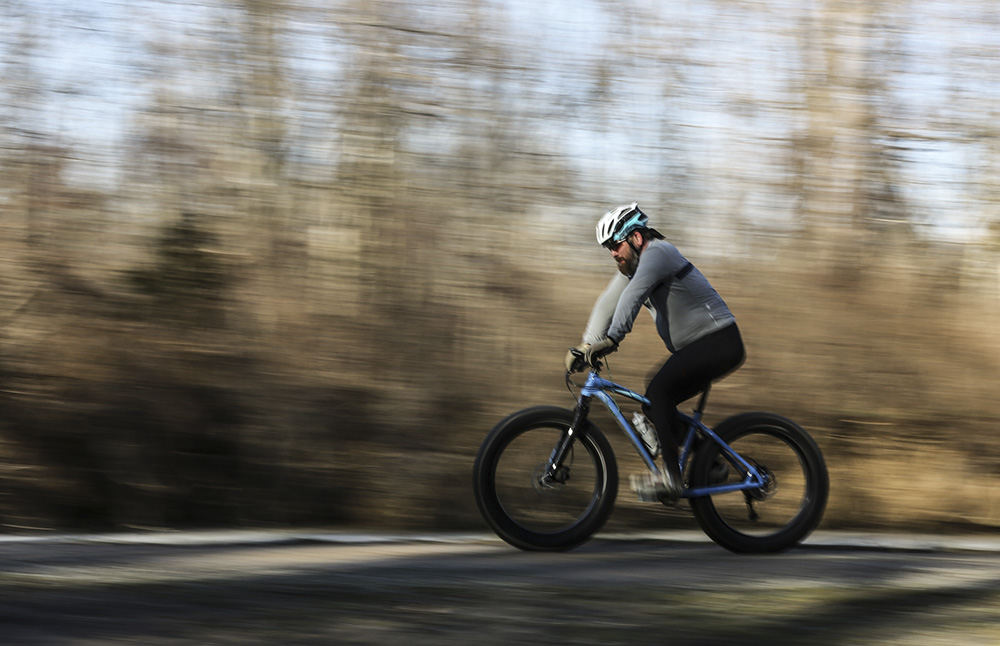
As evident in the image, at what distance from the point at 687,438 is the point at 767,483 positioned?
0.53 m

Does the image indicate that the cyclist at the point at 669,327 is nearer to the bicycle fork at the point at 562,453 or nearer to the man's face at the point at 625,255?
the man's face at the point at 625,255

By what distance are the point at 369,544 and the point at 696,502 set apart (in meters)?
1.98

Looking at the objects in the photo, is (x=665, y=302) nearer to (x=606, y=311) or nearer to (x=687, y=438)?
(x=606, y=311)

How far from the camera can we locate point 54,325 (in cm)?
753

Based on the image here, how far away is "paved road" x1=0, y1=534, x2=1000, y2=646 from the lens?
423 centimetres

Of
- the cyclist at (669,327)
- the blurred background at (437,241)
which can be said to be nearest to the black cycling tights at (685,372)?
the cyclist at (669,327)

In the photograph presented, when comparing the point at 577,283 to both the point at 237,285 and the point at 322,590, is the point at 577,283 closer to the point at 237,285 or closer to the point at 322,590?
the point at 237,285

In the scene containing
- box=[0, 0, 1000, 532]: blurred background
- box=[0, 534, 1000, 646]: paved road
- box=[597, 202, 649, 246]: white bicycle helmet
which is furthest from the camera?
box=[0, 0, 1000, 532]: blurred background

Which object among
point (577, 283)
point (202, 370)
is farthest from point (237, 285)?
point (577, 283)

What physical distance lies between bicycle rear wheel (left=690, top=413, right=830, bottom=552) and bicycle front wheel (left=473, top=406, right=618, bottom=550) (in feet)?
1.79

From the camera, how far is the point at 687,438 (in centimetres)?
593

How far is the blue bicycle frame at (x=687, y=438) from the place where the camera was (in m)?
5.90

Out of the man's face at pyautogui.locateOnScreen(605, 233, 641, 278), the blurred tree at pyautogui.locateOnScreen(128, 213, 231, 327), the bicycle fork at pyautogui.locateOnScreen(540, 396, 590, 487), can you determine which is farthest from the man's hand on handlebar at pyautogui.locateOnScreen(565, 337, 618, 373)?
the blurred tree at pyautogui.locateOnScreen(128, 213, 231, 327)

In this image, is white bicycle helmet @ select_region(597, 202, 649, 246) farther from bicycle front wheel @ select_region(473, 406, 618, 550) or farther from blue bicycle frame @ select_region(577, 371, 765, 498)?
bicycle front wheel @ select_region(473, 406, 618, 550)
